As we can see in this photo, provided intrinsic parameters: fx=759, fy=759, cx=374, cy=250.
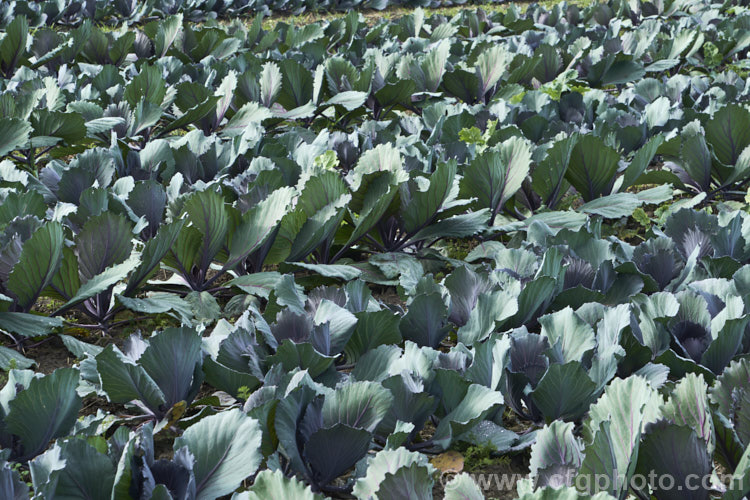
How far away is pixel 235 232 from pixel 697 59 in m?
4.08

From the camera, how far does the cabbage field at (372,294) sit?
4.41ft

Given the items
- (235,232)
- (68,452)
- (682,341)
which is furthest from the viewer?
(235,232)

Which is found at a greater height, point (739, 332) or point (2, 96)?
point (2, 96)

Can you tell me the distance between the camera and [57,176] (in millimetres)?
2736

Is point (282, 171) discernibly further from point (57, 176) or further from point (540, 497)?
point (540, 497)

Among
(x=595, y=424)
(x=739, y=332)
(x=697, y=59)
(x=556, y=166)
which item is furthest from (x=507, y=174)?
(x=697, y=59)

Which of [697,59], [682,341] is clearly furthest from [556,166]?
[697,59]

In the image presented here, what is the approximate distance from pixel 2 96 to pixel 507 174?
2273 millimetres

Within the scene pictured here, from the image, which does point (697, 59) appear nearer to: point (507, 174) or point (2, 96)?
point (507, 174)

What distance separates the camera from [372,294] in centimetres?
251

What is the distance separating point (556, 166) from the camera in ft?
8.46

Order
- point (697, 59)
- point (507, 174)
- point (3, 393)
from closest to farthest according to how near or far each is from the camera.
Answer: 1. point (3, 393)
2. point (507, 174)
3. point (697, 59)

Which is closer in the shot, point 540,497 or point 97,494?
point 540,497

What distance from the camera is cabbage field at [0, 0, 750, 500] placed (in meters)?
1.34
